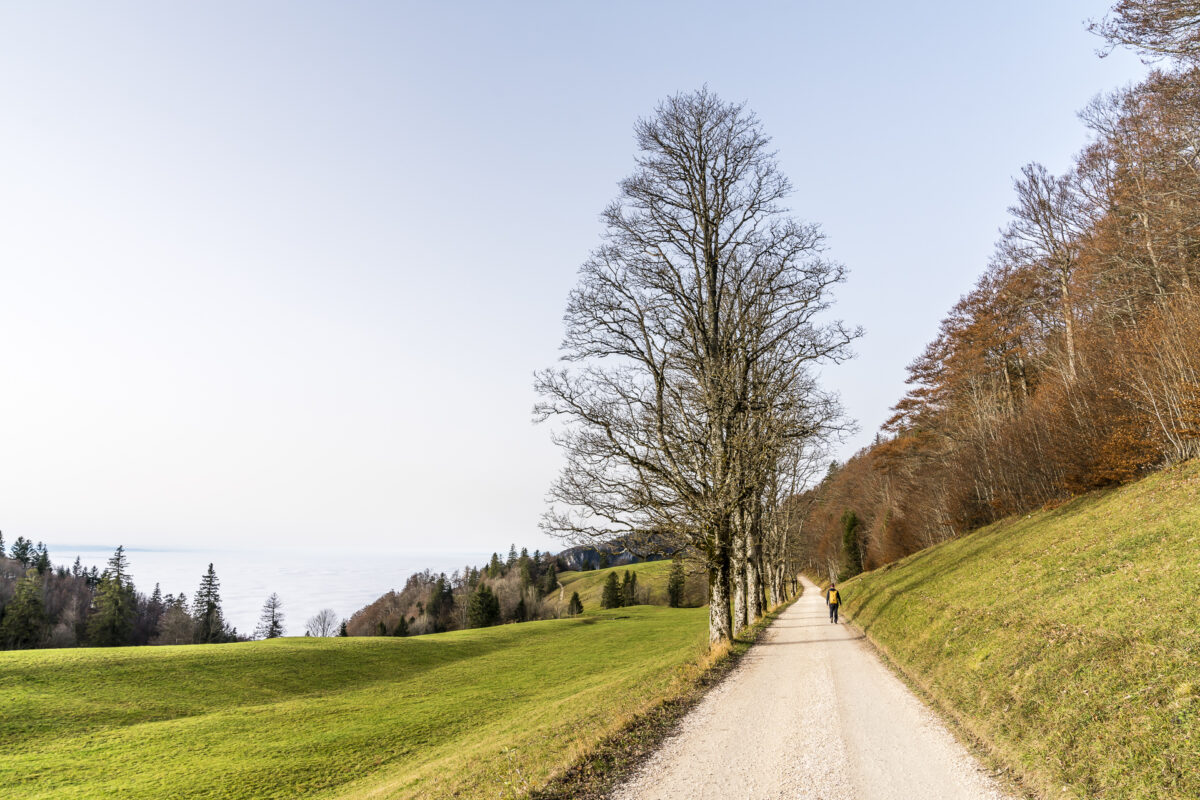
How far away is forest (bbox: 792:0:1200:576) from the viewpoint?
15648 mm

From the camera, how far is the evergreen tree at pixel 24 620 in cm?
5759

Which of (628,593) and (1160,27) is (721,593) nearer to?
(1160,27)

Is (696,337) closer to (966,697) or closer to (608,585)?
(966,697)

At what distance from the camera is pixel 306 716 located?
19859mm

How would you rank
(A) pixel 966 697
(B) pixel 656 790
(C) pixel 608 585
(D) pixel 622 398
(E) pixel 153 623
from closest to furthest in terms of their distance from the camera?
1. (B) pixel 656 790
2. (A) pixel 966 697
3. (D) pixel 622 398
4. (C) pixel 608 585
5. (E) pixel 153 623

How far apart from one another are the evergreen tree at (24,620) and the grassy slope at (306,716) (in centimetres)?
4672

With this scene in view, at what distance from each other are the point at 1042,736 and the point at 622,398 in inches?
401

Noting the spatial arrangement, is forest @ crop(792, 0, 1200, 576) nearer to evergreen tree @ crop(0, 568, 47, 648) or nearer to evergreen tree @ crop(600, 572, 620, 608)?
evergreen tree @ crop(600, 572, 620, 608)

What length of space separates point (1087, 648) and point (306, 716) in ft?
74.8

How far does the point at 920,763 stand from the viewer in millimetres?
6445

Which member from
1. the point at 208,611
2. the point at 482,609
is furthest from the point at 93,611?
the point at 482,609

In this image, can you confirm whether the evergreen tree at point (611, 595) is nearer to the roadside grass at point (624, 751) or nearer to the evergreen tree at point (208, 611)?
the evergreen tree at point (208, 611)

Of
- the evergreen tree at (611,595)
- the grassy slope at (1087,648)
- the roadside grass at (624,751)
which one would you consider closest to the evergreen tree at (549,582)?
the evergreen tree at (611,595)

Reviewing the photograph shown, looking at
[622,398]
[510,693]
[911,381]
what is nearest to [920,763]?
[622,398]
